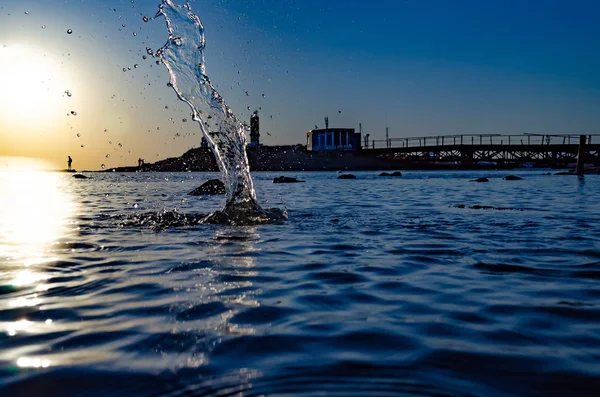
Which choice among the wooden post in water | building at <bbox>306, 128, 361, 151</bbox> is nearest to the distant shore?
building at <bbox>306, 128, 361, 151</bbox>

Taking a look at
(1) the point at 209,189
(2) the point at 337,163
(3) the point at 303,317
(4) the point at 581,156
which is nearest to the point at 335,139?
(2) the point at 337,163

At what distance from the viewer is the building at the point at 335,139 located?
107 metres

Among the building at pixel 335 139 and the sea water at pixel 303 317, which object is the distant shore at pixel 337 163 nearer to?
the building at pixel 335 139

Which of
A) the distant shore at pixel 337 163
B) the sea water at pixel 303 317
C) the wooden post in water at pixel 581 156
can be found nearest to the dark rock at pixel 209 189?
the sea water at pixel 303 317

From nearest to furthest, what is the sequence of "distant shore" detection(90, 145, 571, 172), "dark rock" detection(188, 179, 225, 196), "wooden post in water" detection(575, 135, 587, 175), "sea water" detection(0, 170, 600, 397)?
"sea water" detection(0, 170, 600, 397) → "dark rock" detection(188, 179, 225, 196) → "wooden post in water" detection(575, 135, 587, 175) → "distant shore" detection(90, 145, 571, 172)

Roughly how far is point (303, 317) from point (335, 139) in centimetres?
10409

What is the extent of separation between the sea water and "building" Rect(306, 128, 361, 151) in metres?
99.4

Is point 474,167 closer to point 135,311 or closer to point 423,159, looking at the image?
point 423,159

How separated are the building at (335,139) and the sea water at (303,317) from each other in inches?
3914

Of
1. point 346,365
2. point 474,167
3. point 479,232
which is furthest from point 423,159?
point 346,365

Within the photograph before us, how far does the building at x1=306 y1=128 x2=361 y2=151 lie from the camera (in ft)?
350

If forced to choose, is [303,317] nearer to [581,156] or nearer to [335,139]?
[581,156]

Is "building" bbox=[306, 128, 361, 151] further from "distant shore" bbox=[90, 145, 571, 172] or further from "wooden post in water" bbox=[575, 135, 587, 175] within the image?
"wooden post in water" bbox=[575, 135, 587, 175]

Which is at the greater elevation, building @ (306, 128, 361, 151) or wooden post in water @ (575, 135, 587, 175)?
building @ (306, 128, 361, 151)
